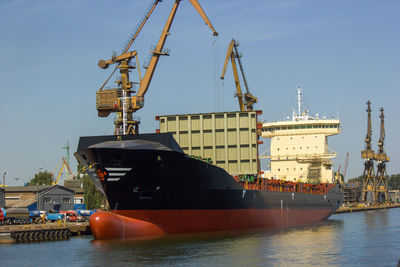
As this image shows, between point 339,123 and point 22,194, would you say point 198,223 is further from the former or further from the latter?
point 22,194

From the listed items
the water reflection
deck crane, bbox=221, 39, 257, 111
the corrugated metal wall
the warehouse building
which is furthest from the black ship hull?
the warehouse building

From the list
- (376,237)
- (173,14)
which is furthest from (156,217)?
(173,14)

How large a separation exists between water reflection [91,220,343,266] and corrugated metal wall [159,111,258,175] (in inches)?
238

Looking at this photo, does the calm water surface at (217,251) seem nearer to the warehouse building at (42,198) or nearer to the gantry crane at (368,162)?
the warehouse building at (42,198)

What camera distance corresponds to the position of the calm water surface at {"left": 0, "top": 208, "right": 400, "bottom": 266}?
24.5m

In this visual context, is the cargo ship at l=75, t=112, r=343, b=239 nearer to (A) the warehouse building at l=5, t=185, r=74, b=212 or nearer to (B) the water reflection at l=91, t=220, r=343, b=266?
(B) the water reflection at l=91, t=220, r=343, b=266

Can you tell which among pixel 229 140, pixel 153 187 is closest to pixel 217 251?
pixel 153 187

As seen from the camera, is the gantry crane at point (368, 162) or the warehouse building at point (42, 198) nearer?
the warehouse building at point (42, 198)

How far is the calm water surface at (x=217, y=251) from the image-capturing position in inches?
963

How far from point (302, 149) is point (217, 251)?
1242 inches

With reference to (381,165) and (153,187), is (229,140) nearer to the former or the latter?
(153,187)

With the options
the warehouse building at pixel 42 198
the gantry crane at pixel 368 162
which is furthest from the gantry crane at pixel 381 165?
the warehouse building at pixel 42 198

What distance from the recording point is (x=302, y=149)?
5675 cm

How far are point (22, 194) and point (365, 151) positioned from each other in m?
58.7
